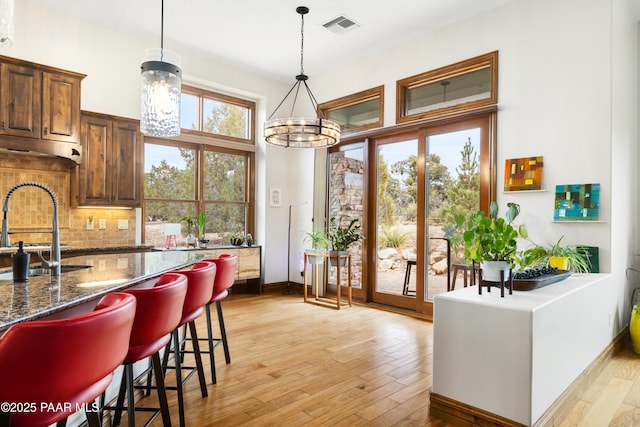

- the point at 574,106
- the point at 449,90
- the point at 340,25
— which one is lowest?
the point at 574,106

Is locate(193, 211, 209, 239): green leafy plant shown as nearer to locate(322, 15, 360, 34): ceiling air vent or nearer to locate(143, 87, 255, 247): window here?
locate(143, 87, 255, 247): window

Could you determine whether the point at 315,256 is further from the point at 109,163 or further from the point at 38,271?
the point at 38,271

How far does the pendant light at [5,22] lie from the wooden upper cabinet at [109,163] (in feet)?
9.51

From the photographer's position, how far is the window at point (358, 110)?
5812 millimetres

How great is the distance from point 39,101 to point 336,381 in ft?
13.8

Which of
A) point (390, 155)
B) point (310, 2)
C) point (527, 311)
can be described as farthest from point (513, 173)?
point (310, 2)

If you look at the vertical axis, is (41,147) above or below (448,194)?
above

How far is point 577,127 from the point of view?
3.82 meters

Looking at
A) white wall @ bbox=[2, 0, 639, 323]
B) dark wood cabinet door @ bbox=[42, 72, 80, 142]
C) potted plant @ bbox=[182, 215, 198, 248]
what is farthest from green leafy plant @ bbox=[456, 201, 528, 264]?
potted plant @ bbox=[182, 215, 198, 248]

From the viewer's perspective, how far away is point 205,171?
645cm

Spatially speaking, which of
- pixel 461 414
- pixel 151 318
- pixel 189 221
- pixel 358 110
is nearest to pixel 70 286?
pixel 151 318

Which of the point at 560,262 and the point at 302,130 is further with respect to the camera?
the point at 302,130

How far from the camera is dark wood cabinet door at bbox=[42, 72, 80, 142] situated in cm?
430

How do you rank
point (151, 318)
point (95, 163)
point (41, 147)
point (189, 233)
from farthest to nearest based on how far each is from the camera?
point (189, 233)
point (95, 163)
point (41, 147)
point (151, 318)
